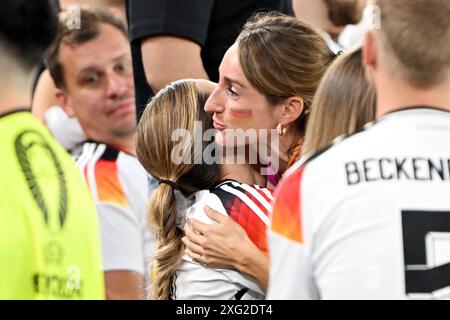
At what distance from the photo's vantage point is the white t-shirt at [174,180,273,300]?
209cm

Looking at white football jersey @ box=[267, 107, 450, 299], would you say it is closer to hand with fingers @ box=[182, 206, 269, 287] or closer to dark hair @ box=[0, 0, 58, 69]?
hand with fingers @ box=[182, 206, 269, 287]

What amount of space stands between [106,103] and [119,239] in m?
0.35

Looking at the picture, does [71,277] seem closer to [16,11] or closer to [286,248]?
[286,248]

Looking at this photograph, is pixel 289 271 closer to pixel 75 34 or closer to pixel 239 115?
pixel 239 115

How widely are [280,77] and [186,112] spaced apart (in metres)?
0.24

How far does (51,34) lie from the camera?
177 centimetres

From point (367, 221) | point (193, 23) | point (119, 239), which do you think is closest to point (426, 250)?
point (367, 221)

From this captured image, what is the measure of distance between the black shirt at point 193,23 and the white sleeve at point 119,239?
0.96 feet

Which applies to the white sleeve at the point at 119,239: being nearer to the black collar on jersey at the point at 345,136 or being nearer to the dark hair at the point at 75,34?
the dark hair at the point at 75,34

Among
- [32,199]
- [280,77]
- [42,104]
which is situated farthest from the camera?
[42,104]

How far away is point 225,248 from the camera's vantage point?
6.85 feet

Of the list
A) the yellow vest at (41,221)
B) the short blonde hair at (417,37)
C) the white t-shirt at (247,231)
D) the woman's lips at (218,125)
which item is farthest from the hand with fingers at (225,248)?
the short blonde hair at (417,37)

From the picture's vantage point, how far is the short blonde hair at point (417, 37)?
173 centimetres

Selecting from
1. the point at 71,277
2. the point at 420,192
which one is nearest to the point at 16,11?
the point at 71,277
